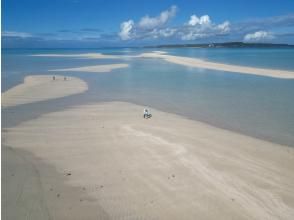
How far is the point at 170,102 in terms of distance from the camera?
20.0m

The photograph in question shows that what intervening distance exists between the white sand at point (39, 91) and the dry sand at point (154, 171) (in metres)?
6.64

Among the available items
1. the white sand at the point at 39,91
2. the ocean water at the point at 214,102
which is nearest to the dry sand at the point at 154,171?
the ocean water at the point at 214,102

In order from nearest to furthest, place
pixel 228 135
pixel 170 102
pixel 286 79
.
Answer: pixel 228 135 → pixel 170 102 → pixel 286 79

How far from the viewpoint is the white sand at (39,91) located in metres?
20.3

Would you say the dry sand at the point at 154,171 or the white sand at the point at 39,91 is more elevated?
the dry sand at the point at 154,171

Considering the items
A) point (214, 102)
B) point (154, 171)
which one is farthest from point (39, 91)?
point (154, 171)

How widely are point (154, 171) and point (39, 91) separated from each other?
1776 cm

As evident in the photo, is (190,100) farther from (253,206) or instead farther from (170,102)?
(253,206)

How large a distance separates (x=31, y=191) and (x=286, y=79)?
29780 millimetres

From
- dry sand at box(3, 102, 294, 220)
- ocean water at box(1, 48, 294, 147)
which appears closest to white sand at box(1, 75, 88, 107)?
ocean water at box(1, 48, 294, 147)

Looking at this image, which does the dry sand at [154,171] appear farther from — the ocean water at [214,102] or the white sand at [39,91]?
the white sand at [39,91]

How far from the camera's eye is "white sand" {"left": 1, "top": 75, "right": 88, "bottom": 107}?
66.7 ft

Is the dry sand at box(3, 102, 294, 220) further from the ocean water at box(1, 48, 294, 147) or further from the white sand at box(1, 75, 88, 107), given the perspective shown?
the white sand at box(1, 75, 88, 107)

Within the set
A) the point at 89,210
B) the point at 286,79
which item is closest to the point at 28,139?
the point at 89,210
